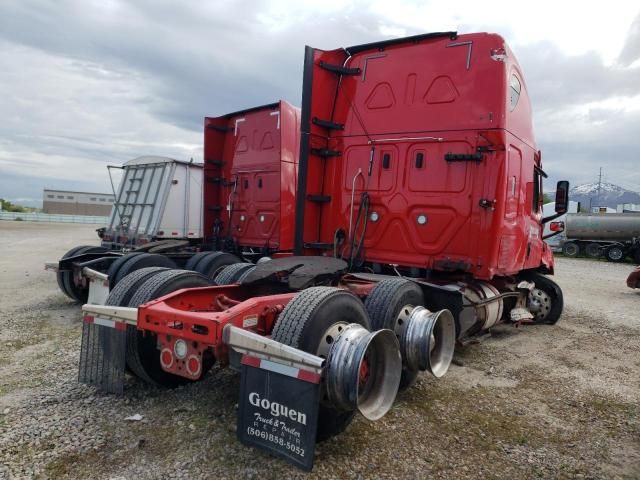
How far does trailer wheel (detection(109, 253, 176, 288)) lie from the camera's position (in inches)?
234

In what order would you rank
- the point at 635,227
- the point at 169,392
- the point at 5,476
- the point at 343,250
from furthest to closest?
the point at 635,227, the point at 343,250, the point at 169,392, the point at 5,476

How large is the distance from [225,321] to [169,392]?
1325mm

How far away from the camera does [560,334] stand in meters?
6.70

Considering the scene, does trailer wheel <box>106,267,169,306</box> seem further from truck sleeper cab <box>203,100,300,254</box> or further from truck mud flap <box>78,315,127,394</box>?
truck sleeper cab <box>203,100,300,254</box>

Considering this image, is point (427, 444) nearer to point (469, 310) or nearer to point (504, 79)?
point (469, 310)

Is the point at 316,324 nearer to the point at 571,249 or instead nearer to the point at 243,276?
the point at 243,276

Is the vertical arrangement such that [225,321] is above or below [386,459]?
above

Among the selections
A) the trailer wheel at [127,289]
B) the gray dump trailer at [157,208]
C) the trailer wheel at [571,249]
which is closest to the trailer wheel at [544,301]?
the gray dump trailer at [157,208]

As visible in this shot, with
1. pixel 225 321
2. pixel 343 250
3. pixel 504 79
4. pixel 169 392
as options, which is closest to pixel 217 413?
pixel 169 392

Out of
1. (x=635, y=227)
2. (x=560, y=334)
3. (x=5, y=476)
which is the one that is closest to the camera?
(x=5, y=476)

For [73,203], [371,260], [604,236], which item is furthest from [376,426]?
[73,203]

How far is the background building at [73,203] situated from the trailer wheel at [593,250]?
2622 inches

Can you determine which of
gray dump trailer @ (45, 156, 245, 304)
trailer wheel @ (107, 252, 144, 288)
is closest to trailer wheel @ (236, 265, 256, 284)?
trailer wheel @ (107, 252, 144, 288)

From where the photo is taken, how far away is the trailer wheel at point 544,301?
721 cm
